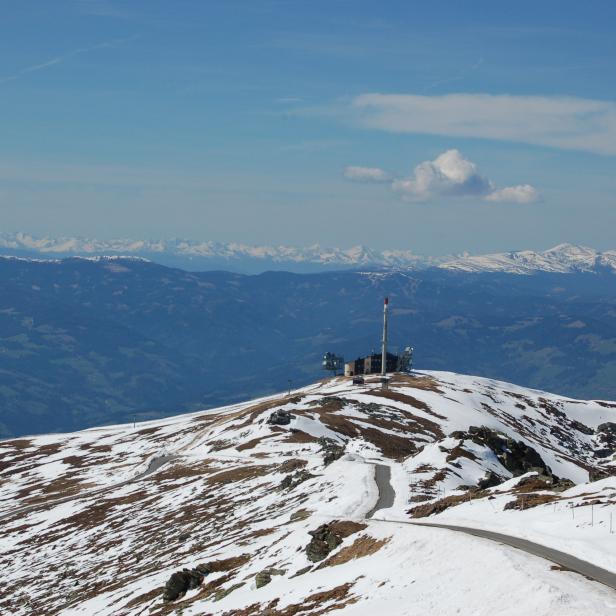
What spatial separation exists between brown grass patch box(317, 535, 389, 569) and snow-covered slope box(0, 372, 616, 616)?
0.19 m

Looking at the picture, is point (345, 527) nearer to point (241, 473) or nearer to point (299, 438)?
point (241, 473)

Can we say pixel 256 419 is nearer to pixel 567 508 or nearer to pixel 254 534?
pixel 254 534

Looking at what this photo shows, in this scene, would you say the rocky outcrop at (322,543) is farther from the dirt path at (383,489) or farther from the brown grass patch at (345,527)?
the dirt path at (383,489)

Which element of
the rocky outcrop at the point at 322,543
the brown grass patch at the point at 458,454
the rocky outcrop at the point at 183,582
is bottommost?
the rocky outcrop at the point at 183,582

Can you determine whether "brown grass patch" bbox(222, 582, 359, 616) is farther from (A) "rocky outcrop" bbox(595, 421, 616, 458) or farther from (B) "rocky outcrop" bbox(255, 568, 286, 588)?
(A) "rocky outcrop" bbox(595, 421, 616, 458)

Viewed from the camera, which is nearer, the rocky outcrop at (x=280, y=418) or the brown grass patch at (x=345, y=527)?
the brown grass patch at (x=345, y=527)

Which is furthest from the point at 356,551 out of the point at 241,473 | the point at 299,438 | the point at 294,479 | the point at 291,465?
the point at 299,438

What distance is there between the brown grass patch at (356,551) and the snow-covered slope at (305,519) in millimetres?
188

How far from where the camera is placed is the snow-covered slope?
37.1 m

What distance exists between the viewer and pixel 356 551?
155 feet

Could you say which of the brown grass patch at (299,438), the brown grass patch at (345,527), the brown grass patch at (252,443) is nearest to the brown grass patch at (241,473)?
the brown grass patch at (299,438)

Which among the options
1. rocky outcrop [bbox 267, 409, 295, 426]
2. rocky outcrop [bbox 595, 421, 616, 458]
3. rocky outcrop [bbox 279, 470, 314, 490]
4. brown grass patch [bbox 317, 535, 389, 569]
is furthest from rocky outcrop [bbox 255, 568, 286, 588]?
rocky outcrop [bbox 595, 421, 616, 458]

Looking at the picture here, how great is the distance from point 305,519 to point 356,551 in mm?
A: 15061

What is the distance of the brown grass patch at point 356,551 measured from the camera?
4594 cm
